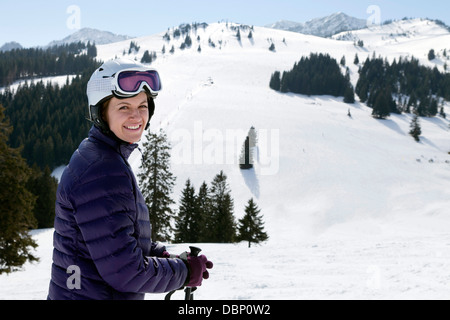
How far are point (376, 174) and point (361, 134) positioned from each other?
2192cm

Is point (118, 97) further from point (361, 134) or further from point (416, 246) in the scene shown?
point (361, 134)

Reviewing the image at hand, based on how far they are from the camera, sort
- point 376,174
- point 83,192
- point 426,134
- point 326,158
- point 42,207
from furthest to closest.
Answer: point 426,134, point 326,158, point 376,174, point 42,207, point 83,192

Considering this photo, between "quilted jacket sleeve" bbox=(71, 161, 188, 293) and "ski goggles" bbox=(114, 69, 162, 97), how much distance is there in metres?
0.63

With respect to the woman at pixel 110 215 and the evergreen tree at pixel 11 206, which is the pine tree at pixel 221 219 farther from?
the woman at pixel 110 215

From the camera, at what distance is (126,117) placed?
2.36m

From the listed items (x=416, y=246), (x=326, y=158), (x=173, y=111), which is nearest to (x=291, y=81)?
(x=173, y=111)

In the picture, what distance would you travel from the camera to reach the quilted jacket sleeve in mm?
1991

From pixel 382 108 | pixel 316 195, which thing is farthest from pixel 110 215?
pixel 382 108

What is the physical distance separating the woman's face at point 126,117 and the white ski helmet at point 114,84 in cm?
4

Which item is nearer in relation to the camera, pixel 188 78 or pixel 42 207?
pixel 42 207

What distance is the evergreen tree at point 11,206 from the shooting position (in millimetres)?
11398

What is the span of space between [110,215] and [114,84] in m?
0.99
